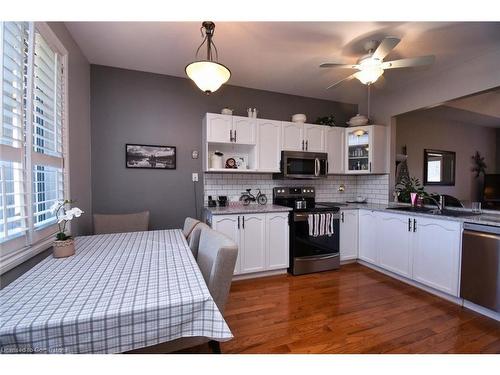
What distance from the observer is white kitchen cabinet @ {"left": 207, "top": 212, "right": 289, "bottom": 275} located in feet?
8.72

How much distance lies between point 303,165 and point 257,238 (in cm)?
123

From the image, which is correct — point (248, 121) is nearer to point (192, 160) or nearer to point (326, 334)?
point (192, 160)

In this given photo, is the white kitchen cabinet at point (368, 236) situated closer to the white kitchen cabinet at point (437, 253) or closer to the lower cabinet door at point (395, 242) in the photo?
the lower cabinet door at point (395, 242)

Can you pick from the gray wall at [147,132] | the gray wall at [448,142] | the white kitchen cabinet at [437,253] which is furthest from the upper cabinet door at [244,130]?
the gray wall at [448,142]

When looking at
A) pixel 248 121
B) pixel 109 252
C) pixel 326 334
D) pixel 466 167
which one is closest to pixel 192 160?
pixel 248 121

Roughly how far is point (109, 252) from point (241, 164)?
2.00 meters

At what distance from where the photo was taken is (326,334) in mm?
1756

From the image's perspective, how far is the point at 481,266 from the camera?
77.6 inches

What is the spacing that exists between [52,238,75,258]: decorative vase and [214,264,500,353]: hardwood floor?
1194mm

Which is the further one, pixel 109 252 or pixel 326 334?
pixel 326 334

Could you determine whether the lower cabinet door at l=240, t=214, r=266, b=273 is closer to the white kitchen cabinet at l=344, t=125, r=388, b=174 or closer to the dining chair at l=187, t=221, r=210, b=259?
the dining chair at l=187, t=221, r=210, b=259

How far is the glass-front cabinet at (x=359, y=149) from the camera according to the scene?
3.36m

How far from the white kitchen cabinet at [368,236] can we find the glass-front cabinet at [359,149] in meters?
0.68
